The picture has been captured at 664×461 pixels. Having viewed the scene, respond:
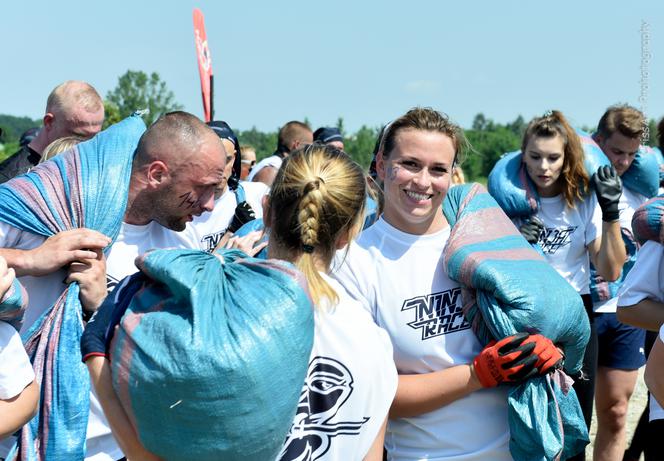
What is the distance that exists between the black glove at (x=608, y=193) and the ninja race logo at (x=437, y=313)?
6.69 ft

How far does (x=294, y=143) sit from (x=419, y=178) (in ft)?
18.5

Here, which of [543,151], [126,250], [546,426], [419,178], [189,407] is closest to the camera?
[189,407]

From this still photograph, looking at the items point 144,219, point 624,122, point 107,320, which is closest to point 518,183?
point 624,122

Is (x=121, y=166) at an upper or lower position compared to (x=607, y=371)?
upper

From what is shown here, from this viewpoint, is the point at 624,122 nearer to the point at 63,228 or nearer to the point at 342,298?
the point at 342,298

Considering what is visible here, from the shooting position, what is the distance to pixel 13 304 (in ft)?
6.40

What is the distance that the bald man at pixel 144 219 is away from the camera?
261 cm

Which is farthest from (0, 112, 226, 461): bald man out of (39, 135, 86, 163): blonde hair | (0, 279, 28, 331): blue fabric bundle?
(0, 279, 28, 331): blue fabric bundle

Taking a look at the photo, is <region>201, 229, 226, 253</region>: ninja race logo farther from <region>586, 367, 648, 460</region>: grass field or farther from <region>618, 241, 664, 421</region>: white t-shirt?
<region>586, 367, 648, 460</region>: grass field

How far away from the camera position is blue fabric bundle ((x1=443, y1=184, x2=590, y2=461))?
256cm

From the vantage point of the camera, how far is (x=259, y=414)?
1742 mm

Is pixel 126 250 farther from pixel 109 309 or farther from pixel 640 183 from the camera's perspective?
pixel 640 183

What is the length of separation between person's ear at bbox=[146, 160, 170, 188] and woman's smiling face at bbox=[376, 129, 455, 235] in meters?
0.83

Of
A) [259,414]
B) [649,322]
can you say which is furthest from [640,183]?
[259,414]
